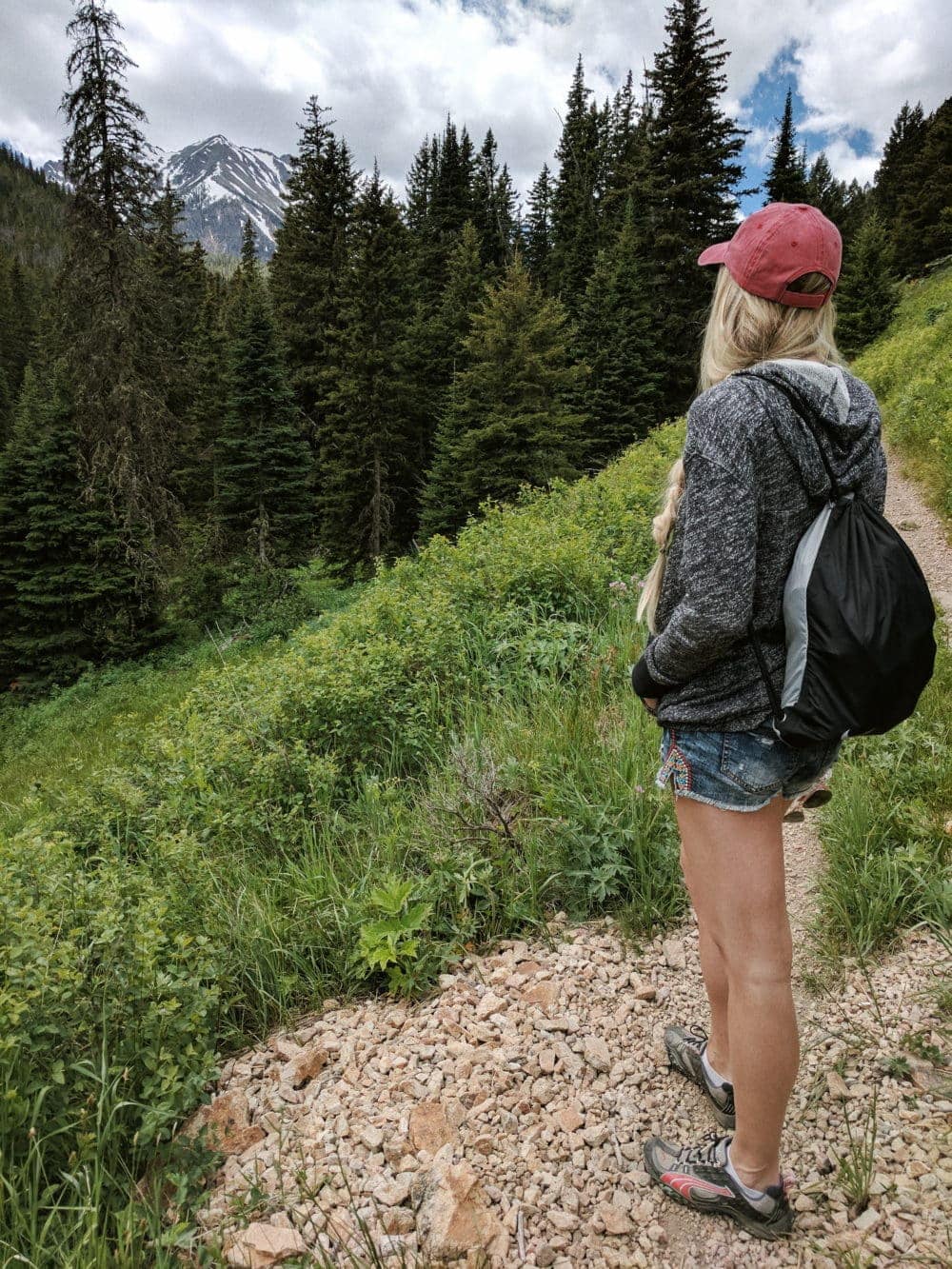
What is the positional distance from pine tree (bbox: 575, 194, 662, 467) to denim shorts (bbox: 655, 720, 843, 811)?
21.7 meters

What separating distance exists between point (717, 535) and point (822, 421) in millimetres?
318

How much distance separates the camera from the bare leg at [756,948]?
1474 millimetres

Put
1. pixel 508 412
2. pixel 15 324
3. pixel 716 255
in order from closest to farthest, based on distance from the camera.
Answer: pixel 716 255 → pixel 508 412 → pixel 15 324

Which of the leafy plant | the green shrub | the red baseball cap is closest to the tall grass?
the leafy plant

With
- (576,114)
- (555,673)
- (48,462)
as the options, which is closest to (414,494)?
(48,462)

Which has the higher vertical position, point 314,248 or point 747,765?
point 314,248

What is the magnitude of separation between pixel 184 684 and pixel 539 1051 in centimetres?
1468

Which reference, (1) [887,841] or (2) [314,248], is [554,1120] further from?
(2) [314,248]

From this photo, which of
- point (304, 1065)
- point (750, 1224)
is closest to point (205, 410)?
point (304, 1065)

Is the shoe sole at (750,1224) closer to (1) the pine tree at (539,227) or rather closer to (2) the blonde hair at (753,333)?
(2) the blonde hair at (753,333)

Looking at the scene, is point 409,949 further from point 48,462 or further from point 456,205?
point 456,205

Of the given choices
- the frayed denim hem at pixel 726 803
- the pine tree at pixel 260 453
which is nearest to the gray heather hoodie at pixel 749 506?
the frayed denim hem at pixel 726 803

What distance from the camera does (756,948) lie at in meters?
1.49

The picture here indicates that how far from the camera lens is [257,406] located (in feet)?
63.1
